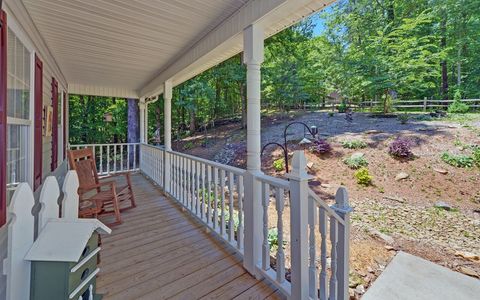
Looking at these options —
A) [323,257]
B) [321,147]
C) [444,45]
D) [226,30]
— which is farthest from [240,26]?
[444,45]

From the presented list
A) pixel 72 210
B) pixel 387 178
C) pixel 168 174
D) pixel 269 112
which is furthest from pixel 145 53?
pixel 269 112

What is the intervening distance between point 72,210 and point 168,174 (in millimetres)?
3518

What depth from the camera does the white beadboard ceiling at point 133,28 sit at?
2.31 metres

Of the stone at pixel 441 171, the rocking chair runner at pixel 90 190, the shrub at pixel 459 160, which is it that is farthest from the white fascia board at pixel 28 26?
the shrub at pixel 459 160

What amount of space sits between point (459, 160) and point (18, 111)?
9208 mm

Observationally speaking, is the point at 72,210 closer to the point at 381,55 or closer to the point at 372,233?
the point at 372,233

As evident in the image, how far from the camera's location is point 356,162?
7219mm

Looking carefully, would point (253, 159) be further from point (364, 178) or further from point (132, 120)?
point (132, 120)

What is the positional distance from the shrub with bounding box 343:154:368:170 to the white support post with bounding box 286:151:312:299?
20.2ft

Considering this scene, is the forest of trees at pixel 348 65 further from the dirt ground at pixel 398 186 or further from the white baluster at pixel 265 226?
the white baluster at pixel 265 226

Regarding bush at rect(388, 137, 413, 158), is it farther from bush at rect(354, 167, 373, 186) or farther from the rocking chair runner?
the rocking chair runner

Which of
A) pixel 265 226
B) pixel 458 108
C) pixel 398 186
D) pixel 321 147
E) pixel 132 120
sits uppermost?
pixel 458 108

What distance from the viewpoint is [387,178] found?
665 centimetres

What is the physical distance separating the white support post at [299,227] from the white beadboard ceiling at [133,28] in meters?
1.33
